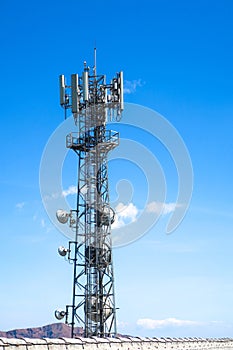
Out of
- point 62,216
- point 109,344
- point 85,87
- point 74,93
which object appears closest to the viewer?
point 109,344

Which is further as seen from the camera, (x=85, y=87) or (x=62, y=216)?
(x=85, y=87)

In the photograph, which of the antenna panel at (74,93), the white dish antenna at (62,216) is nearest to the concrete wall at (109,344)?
the white dish antenna at (62,216)

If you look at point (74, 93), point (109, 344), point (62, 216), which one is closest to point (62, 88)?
point (74, 93)

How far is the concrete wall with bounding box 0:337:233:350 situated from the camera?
28.5 metres

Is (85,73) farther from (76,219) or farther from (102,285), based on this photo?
(102,285)

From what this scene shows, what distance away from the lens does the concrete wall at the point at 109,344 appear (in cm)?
2850

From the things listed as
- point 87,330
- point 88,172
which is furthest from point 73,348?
point 88,172

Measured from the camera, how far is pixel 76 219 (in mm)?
54312

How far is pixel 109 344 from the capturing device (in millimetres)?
35250

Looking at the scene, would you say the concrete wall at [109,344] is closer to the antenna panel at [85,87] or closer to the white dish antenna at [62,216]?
the white dish antenna at [62,216]

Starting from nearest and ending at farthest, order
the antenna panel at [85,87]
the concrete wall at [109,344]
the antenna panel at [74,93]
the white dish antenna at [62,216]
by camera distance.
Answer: the concrete wall at [109,344]
the white dish antenna at [62,216]
the antenna panel at [85,87]
the antenna panel at [74,93]

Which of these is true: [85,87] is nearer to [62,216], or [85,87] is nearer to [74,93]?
[74,93]

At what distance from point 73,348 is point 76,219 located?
23.1 m

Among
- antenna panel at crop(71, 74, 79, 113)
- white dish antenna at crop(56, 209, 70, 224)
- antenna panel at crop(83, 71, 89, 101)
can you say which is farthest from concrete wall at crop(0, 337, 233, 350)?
antenna panel at crop(83, 71, 89, 101)
